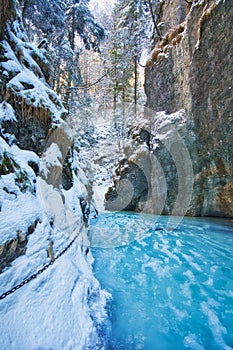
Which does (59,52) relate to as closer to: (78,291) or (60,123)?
(60,123)

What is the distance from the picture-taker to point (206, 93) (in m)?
7.89

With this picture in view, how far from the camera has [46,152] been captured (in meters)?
4.27

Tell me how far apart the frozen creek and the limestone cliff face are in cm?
233

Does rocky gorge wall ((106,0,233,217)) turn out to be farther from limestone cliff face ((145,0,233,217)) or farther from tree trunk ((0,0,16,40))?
tree trunk ((0,0,16,40))

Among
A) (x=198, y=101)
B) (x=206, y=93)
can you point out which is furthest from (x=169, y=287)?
(x=198, y=101)

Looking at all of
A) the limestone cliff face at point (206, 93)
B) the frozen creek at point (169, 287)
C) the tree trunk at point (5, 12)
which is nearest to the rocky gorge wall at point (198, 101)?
the limestone cliff face at point (206, 93)

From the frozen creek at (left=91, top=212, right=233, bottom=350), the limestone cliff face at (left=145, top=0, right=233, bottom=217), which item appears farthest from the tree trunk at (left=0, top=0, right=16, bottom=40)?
the limestone cliff face at (left=145, top=0, right=233, bottom=217)

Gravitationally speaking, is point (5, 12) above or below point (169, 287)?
above

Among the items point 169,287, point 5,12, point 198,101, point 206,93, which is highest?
point 206,93

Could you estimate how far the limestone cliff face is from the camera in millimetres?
6992

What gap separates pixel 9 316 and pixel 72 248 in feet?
5.75

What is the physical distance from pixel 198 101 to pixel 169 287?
7.92m

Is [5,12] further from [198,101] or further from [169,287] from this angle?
[198,101]

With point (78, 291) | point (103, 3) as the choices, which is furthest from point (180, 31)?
point (103, 3)
